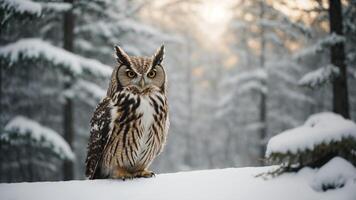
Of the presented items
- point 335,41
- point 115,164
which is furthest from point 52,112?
point 115,164

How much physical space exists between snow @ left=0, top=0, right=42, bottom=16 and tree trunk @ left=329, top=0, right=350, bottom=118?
592 cm

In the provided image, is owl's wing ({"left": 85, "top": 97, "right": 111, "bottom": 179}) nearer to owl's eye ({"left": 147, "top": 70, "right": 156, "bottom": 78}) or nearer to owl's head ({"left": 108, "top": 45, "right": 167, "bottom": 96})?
owl's head ({"left": 108, "top": 45, "right": 167, "bottom": 96})

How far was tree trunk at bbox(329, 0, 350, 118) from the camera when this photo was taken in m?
7.94

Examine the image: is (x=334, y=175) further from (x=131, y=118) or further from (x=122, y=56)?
(x=122, y=56)

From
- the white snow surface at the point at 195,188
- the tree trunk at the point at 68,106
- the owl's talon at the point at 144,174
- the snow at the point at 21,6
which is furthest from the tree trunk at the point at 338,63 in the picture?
the tree trunk at the point at 68,106

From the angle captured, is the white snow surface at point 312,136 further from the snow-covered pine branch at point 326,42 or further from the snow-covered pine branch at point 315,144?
the snow-covered pine branch at point 326,42

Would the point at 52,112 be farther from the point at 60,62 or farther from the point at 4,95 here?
the point at 60,62

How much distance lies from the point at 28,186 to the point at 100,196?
53 centimetres

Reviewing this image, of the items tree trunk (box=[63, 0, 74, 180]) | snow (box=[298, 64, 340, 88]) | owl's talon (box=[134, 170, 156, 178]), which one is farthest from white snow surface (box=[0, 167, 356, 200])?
tree trunk (box=[63, 0, 74, 180])

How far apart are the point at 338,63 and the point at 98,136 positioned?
19.8 feet

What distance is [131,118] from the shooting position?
3.57 meters

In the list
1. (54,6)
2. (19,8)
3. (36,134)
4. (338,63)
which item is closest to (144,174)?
(19,8)

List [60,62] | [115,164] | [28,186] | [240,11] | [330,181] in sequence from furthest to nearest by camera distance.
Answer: [240,11] < [60,62] < [115,164] < [28,186] < [330,181]

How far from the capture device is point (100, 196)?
2.35 metres
